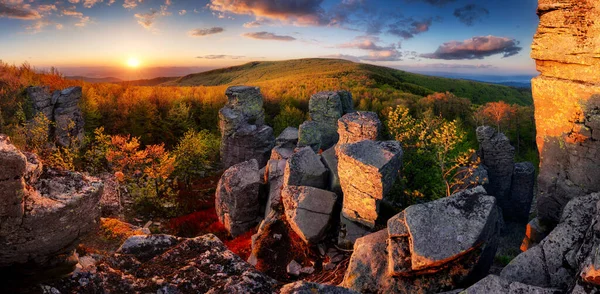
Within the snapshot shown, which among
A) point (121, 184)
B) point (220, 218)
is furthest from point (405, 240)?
point (121, 184)

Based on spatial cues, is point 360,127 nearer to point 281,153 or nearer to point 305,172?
point 305,172

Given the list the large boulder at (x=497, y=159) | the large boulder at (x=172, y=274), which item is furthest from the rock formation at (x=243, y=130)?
the large boulder at (x=172, y=274)

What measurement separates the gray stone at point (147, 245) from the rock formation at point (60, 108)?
34485 mm

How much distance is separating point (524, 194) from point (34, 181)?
148 ft

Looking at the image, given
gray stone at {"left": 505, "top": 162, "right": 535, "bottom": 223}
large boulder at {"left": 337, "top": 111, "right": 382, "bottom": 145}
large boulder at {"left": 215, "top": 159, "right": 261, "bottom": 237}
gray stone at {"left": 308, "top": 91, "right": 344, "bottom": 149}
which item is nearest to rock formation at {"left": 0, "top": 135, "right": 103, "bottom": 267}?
large boulder at {"left": 337, "top": 111, "right": 382, "bottom": 145}

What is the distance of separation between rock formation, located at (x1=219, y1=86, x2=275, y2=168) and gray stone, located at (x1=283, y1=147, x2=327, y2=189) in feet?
53.3

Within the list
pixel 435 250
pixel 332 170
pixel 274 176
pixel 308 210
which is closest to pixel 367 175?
pixel 308 210

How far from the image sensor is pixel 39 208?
5.36 m

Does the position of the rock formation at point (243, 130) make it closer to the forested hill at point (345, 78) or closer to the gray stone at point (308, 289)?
the gray stone at point (308, 289)

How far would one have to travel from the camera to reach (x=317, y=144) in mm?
30547

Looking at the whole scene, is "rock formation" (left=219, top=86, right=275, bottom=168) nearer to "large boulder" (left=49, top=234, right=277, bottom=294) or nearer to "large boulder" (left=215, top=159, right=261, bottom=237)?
"large boulder" (left=215, top=159, right=261, bottom=237)

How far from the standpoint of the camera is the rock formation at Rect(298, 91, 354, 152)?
99.8 ft

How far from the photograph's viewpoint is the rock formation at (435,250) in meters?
8.68

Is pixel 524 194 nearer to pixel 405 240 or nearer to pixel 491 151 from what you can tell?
pixel 491 151
